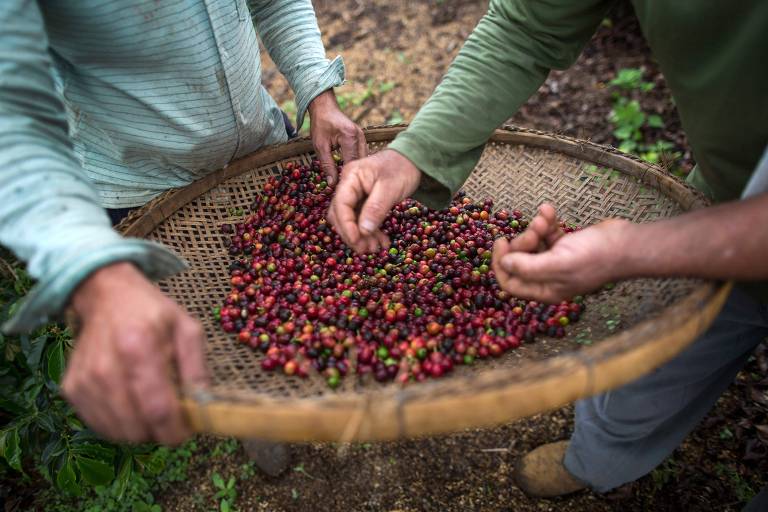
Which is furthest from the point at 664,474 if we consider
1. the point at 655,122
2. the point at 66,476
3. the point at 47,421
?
the point at 655,122

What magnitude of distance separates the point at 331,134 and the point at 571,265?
4.92 ft

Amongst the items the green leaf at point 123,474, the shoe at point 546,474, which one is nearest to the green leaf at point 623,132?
the shoe at point 546,474

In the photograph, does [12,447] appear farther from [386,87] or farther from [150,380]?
[386,87]

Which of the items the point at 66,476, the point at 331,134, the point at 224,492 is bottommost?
the point at 224,492

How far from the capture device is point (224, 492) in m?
2.94

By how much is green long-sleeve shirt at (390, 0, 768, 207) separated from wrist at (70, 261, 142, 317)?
1.12 meters

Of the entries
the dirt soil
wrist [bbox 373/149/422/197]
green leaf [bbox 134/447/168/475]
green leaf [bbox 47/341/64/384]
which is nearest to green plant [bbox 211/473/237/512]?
the dirt soil

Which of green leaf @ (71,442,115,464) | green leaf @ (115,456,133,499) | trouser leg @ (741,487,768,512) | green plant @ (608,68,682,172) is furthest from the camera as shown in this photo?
green plant @ (608,68,682,172)

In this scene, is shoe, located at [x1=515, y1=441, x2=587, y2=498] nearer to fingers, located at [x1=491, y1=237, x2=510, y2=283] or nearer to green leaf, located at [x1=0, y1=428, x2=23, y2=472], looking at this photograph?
fingers, located at [x1=491, y1=237, x2=510, y2=283]

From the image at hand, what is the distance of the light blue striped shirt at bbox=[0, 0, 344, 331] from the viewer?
4.36 ft

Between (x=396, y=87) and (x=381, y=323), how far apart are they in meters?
4.32

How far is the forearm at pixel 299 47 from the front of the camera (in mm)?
2615

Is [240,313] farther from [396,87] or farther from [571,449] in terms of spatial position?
[396,87]

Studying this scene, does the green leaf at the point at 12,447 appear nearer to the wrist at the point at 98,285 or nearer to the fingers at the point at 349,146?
the wrist at the point at 98,285
